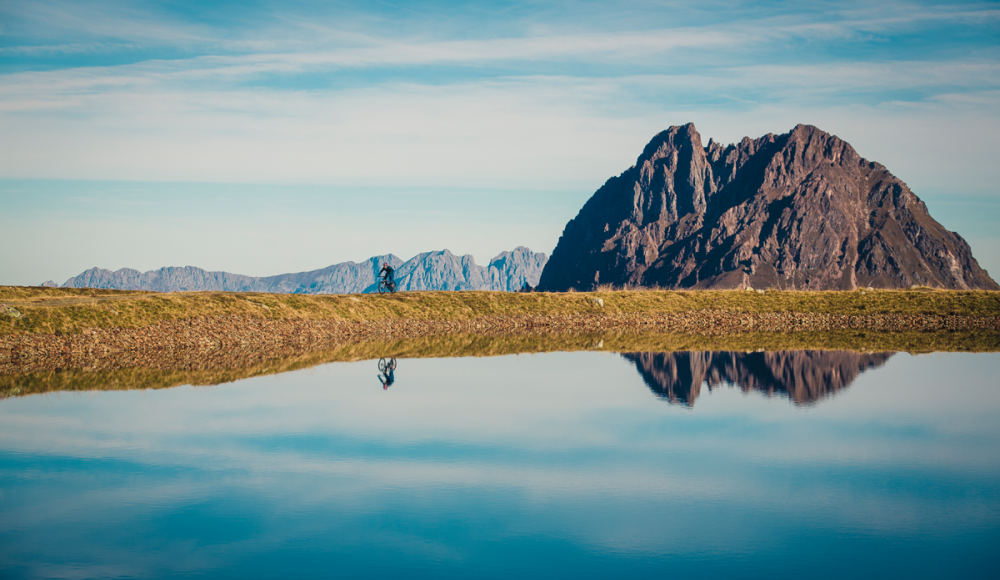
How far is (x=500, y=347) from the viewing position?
191ft

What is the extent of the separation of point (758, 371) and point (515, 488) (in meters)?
27.8

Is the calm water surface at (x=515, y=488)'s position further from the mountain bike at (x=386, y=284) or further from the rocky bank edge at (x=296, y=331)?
the mountain bike at (x=386, y=284)

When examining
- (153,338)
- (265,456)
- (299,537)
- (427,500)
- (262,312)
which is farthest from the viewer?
(262,312)

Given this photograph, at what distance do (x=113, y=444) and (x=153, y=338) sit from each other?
3368 centimetres

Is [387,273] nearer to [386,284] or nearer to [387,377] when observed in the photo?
[386,284]

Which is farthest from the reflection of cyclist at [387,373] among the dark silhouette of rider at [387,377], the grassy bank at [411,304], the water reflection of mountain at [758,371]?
the grassy bank at [411,304]

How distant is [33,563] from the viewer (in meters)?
14.9

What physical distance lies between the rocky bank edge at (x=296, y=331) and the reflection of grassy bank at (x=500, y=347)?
2979 millimetres

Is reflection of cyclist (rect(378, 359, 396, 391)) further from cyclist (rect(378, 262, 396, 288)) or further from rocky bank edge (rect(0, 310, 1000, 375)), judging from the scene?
cyclist (rect(378, 262, 396, 288))

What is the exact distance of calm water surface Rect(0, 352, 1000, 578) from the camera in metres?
15.2

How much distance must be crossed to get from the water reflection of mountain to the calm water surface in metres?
1.73

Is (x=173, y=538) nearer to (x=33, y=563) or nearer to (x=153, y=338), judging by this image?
(x=33, y=563)

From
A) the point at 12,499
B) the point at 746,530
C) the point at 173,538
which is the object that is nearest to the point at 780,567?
the point at 746,530

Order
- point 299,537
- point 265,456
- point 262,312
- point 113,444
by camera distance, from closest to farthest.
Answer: point 299,537 → point 265,456 → point 113,444 → point 262,312
